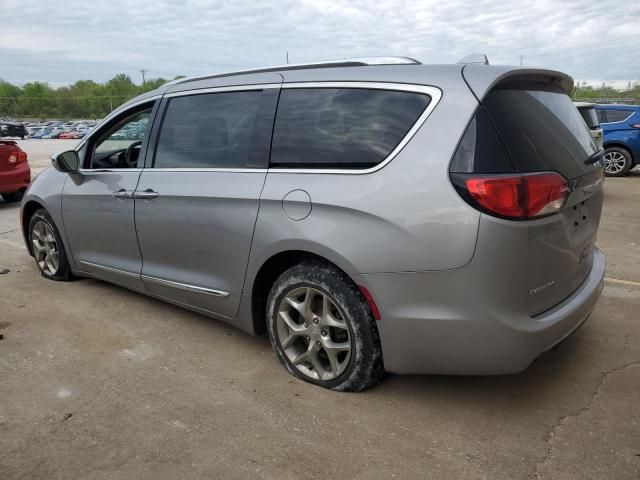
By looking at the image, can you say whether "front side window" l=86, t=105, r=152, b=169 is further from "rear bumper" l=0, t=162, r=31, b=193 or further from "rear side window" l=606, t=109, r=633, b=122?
"rear side window" l=606, t=109, r=633, b=122

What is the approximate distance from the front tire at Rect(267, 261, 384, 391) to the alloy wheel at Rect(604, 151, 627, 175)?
→ 1172 centimetres

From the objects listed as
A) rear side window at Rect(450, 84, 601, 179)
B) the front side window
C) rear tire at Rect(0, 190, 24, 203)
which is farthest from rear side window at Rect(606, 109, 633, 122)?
rear tire at Rect(0, 190, 24, 203)

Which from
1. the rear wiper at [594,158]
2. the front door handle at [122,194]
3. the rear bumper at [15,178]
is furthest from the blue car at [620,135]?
the rear bumper at [15,178]

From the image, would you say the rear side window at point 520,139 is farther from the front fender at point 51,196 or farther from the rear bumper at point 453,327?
the front fender at point 51,196

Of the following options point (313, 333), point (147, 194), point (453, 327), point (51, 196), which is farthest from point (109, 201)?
point (453, 327)

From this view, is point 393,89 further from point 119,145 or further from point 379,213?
point 119,145

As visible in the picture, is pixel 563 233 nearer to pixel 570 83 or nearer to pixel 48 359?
pixel 570 83

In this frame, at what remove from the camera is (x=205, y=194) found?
10.7 ft

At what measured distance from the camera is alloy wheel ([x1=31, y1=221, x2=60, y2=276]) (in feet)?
15.6

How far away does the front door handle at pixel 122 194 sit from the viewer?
3768 mm

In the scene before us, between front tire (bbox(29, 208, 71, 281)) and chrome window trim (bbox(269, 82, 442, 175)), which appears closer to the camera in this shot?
chrome window trim (bbox(269, 82, 442, 175))

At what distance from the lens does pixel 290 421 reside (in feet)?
8.73

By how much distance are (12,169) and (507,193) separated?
8.86 m

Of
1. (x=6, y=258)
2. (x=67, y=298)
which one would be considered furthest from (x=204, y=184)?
(x=6, y=258)
